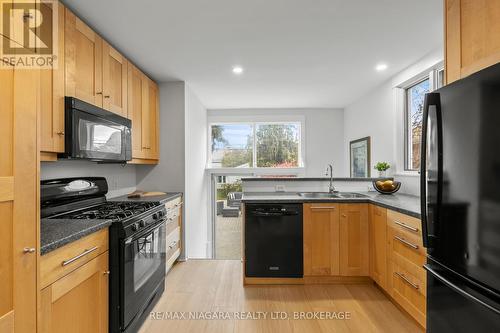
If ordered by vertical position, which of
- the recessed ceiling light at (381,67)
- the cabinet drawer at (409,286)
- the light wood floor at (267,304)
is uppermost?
the recessed ceiling light at (381,67)

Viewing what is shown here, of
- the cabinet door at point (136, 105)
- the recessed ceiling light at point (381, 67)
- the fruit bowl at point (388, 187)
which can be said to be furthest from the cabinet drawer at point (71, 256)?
the recessed ceiling light at point (381, 67)

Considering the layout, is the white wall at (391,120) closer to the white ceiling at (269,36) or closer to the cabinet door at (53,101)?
the white ceiling at (269,36)

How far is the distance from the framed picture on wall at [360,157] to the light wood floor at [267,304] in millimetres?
2070

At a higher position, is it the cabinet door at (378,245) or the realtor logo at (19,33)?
the realtor logo at (19,33)

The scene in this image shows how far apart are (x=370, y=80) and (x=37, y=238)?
3.92 metres

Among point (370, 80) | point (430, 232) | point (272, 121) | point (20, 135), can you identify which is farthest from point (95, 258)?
point (272, 121)

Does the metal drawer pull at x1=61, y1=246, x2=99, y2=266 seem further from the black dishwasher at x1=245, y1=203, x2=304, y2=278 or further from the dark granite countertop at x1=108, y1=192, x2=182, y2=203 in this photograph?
the black dishwasher at x1=245, y1=203, x2=304, y2=278

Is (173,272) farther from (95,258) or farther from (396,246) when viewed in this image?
(396,246)

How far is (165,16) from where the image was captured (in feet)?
6.77

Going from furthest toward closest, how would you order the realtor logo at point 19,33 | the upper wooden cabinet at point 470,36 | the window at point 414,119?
the window at point 414,119 → the upper wooden cabinet at point 470,36 → the realtor logo at point 19,33

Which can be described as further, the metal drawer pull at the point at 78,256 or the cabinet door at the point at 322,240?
the cabinet door at the point at 322,240

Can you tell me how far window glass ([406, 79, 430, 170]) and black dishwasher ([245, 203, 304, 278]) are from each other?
163 centimetres

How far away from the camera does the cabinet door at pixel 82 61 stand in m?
1.90

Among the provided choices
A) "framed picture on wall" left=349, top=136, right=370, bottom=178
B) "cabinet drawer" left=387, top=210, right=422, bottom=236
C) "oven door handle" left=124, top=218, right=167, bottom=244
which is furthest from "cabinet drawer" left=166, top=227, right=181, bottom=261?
"framed picture on wall" left=349, top=136, right=370, bottom=178
